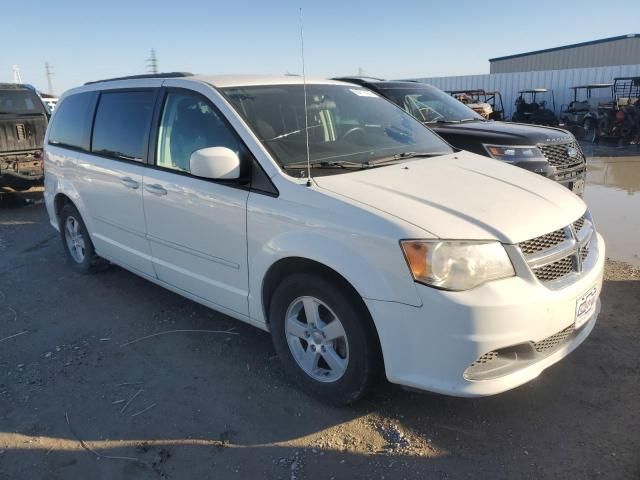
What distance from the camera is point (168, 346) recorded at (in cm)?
385

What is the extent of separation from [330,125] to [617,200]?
22.6 feet

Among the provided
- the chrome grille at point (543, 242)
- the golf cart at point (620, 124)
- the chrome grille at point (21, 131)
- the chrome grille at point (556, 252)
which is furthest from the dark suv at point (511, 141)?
the golf cart at point (620, 124)

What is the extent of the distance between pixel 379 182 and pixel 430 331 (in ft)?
3.08

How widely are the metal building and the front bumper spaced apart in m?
41.5

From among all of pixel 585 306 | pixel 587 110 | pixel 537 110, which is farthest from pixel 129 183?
pixel 537 110

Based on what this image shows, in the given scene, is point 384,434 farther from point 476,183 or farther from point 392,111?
point 392,111

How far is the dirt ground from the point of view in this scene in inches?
101

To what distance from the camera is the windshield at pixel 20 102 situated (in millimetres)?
9539

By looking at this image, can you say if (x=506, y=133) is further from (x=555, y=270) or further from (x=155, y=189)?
(x=155, y=189)

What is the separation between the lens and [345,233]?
2646mm

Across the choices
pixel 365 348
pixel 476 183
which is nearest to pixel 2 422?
pixel 365 348

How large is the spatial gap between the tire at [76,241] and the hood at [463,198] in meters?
3.18

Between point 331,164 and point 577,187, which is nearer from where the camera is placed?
point 331,164

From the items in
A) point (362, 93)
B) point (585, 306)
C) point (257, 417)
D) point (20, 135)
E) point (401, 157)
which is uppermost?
point (362, 93)
